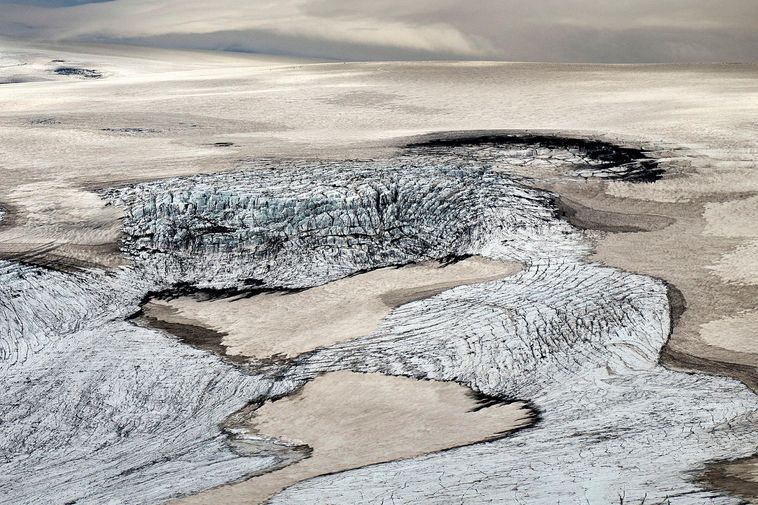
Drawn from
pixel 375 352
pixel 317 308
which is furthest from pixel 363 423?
pixel 317 308

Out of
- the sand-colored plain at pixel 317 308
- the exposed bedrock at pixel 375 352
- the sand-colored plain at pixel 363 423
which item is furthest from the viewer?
the sand-colored plain at pixel 317 308

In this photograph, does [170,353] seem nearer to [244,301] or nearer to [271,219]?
[244,301]

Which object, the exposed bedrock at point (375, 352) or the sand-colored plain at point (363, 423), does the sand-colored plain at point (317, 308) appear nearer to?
the exposed bedrock at point (375, 352)

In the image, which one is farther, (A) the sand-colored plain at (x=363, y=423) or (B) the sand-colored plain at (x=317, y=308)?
(B) the sand-colored plain at (x=317, y=308)

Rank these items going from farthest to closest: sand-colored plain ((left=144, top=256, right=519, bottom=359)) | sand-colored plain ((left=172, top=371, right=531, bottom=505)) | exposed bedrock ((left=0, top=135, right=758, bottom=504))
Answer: sand-colored plain ((left=144, top=256, right=519, bottom=359)) < sand-colored plain ((left=172, top=371, right=531, bottom=505)) < exposed bedrock ((left=0, top=135, right=758, bottom=504))

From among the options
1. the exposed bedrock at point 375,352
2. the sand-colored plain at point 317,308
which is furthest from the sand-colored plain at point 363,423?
the sand-colored plain at point 317,308

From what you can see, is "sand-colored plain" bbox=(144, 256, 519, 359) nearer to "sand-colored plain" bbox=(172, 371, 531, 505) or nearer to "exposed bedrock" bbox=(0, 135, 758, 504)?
"exposed bedrock" bbox=(0, 135, 758, 504)

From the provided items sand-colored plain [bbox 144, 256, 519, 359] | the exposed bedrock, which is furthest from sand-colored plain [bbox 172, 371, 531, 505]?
sand-colored plain [bbox 144, 256, 519, 359]

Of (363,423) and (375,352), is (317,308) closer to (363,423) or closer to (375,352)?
(375,352)

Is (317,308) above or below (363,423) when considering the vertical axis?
above
